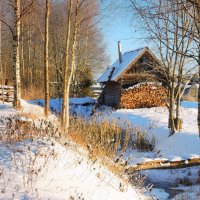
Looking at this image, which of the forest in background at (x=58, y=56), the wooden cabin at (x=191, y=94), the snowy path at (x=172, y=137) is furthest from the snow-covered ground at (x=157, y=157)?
the wooden cabin at (x=191, y=94)

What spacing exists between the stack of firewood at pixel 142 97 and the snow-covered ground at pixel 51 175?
16479mm

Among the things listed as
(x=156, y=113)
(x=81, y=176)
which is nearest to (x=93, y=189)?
(x=81, y=176)

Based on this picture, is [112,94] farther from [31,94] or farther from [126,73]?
[31,94]

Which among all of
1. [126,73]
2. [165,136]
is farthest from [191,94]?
[165,136]

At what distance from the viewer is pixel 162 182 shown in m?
9.53

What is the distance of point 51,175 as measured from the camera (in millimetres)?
4887

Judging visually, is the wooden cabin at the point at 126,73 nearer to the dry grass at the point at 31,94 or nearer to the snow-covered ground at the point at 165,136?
the snow-covered ground at the point at 165,136

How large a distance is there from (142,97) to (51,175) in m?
18.6

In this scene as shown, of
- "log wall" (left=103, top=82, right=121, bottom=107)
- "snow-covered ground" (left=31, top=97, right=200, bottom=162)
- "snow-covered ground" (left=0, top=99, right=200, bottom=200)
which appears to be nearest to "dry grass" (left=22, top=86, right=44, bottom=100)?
"snow-covered ground" (left=0, top=99, right=200, bottom=200)

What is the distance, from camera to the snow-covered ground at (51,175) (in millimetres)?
4402

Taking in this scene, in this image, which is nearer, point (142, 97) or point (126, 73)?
point (142, 97)

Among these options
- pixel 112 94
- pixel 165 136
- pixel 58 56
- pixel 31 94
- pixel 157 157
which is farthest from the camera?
pixel 58 56

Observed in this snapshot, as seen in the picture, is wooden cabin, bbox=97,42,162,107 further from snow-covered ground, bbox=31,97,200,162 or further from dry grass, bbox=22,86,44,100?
dry grass, bbox=22,86,44,100

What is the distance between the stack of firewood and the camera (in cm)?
2255
